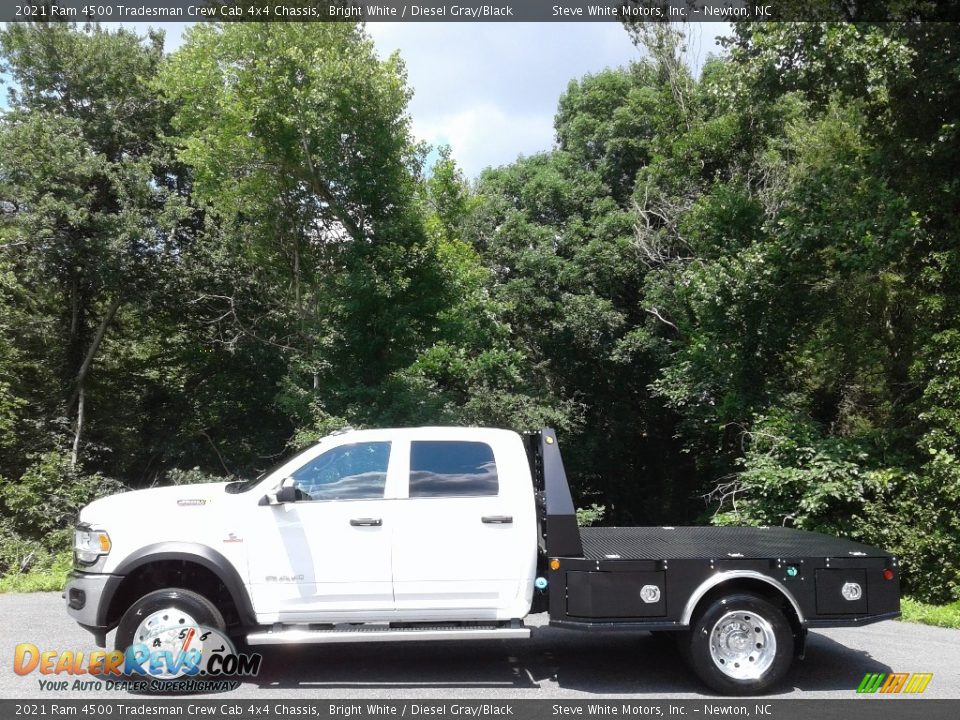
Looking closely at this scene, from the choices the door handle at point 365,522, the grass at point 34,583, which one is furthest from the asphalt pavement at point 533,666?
the grass at point 34,583

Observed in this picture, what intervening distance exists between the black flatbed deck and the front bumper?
3719 mm

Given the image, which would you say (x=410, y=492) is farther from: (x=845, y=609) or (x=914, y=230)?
(x=914, y=230)

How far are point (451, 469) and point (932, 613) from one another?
6552mm

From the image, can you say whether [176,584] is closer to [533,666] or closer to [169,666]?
[169,666]

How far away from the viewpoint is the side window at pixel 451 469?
20.5ft

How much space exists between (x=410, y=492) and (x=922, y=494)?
7.93 meters

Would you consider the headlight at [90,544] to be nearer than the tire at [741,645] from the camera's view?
No

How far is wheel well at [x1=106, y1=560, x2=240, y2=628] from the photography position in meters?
6.12

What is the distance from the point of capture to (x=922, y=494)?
10570 millimetres

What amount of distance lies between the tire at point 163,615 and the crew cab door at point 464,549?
1.45 metres

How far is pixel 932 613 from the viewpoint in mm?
9125

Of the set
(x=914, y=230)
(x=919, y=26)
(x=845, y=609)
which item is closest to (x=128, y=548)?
(x=845, y=609)

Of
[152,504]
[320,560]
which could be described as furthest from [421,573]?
[152,504]

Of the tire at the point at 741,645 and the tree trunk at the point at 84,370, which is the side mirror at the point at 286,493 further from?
the tree trunk at the point at 84,370
